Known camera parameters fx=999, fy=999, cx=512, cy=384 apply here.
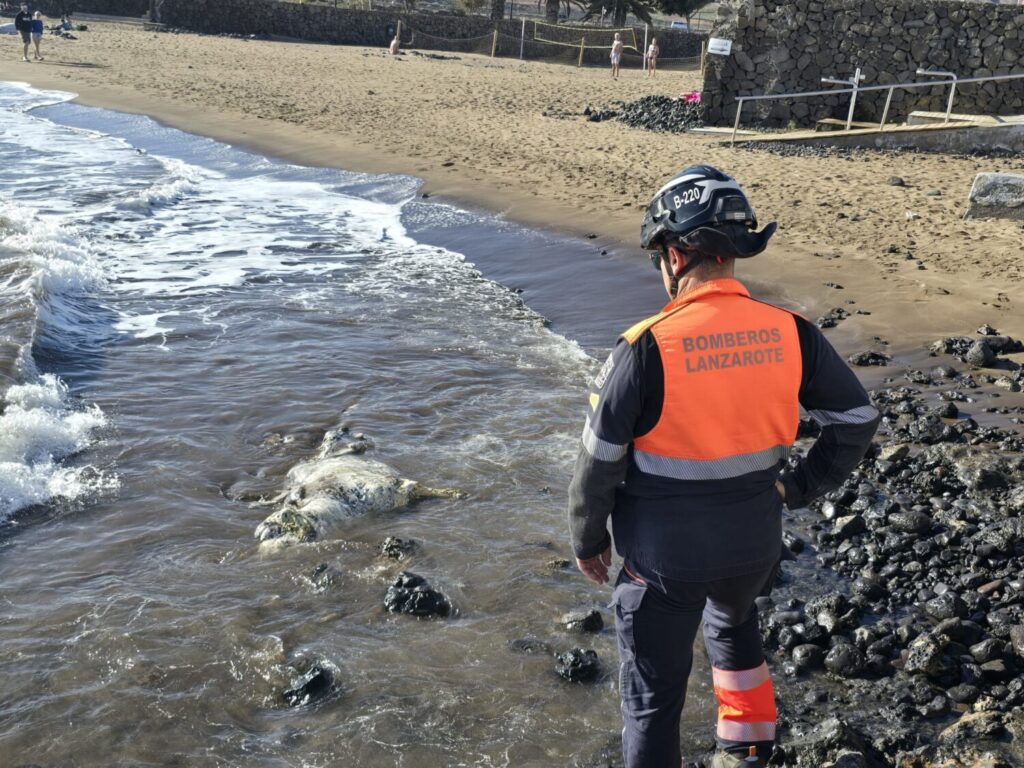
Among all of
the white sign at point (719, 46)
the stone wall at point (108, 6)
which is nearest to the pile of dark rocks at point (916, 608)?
the white sign at point (719, 46)

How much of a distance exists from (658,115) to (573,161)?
4.76 m

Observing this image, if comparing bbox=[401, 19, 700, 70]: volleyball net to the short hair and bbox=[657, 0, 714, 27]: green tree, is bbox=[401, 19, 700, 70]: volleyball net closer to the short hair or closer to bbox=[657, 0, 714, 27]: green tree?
bbox=[657, 0, 714, 27]: green tree

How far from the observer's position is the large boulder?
11.3 meters

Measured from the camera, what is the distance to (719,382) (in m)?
2.83

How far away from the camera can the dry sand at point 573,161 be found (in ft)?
32.5

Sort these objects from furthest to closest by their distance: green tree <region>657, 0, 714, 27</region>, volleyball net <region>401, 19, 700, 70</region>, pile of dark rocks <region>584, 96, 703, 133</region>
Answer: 1. green tree <region>657, 0, 714, 27</region>
2. volleyball net <region>401, 19, 700, 70</region>
3. pile of dark rocks <region>584, 96, 703, 133</region>

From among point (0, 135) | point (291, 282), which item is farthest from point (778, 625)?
point (0, 135)

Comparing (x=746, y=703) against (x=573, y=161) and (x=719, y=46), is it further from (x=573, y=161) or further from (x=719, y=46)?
(x=719, y=46)

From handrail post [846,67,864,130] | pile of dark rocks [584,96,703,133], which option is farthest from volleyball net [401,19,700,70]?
handrail post [846,67,864,130]

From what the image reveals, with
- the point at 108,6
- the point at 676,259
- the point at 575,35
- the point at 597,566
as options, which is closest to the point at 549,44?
the point at 575,35

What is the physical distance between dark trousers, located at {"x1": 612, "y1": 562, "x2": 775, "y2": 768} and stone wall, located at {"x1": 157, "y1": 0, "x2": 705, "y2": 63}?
42.3m

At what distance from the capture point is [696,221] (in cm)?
289

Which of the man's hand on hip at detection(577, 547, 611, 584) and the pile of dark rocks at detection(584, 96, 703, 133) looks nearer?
the man's hand on hip at detection(577, 547, 611, 584)

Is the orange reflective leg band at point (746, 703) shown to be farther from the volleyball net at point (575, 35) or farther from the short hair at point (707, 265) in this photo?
the volleyball net at point (575, 35)
